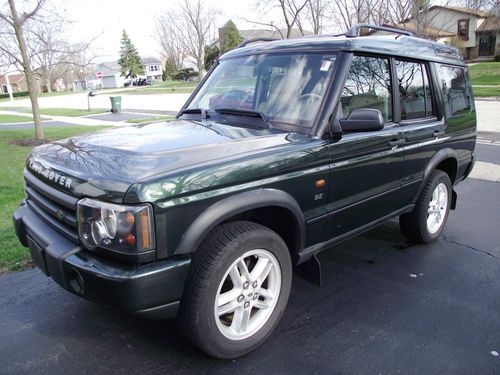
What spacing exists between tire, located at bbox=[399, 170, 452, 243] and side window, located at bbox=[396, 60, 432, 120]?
700 mm

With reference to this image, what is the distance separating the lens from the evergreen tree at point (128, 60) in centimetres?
8288

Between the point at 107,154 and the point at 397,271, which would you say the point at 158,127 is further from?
the point at 397,271

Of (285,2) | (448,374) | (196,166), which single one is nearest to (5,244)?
(196,166)

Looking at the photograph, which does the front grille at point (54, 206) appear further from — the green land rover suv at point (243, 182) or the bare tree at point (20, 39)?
the bare tree at point (20, 39)

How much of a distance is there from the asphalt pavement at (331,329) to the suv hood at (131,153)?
109 cm

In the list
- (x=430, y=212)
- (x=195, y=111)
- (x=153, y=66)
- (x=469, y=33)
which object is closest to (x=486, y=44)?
(x=469, y=33)

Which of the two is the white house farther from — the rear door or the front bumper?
the front bumper

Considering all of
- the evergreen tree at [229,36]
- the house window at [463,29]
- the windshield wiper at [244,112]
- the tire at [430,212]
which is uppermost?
the evergreen tree at [229,36]

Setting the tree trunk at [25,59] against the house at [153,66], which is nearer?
the tree trunk at [25,59]

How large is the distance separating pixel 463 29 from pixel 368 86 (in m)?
58.9

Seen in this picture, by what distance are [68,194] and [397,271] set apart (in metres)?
2.88

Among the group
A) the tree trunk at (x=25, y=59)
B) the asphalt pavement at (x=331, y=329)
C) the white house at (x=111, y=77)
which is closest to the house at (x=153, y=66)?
the white house at (x=111, y=77)

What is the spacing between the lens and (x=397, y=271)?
3.87m

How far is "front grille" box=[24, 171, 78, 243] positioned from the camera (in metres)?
2.37
